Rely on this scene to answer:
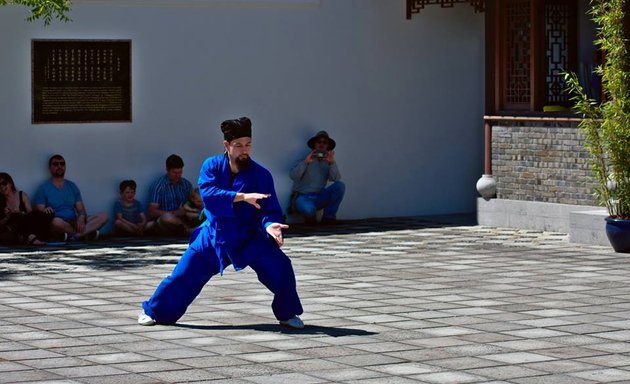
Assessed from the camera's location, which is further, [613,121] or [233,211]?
[613,121]

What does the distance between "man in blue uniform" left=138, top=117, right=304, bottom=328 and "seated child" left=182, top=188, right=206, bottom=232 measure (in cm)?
658

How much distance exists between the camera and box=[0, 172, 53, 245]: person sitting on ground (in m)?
15.9

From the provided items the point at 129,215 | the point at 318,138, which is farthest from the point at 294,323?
the point at 318,138

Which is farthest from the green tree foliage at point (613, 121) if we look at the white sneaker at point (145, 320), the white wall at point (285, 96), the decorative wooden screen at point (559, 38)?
the white sneaker at point (145, 320)

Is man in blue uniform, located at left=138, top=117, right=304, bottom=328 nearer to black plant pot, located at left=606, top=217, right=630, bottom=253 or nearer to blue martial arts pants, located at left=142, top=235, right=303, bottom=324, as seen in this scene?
blue martial arts pants, located at left=142, top=235, right=303, bottom=324

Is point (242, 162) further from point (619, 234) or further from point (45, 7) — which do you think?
point (619, 234)

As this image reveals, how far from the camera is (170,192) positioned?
1716cm

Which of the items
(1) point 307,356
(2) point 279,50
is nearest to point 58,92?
(2) point 279,50

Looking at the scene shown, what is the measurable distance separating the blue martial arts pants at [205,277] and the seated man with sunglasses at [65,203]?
6327 mm

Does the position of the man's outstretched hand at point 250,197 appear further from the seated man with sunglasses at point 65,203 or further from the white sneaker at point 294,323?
the seated man with sunglasses at point 65,203

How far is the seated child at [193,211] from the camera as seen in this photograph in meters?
16.9

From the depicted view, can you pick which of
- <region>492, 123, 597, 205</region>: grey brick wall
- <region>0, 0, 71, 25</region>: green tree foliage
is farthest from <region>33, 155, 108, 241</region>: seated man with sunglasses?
<region>492, 123, 597, 205</region>: grey brick wall

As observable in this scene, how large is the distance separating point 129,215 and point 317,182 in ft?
8.51

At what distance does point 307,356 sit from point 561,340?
5.93 ft
